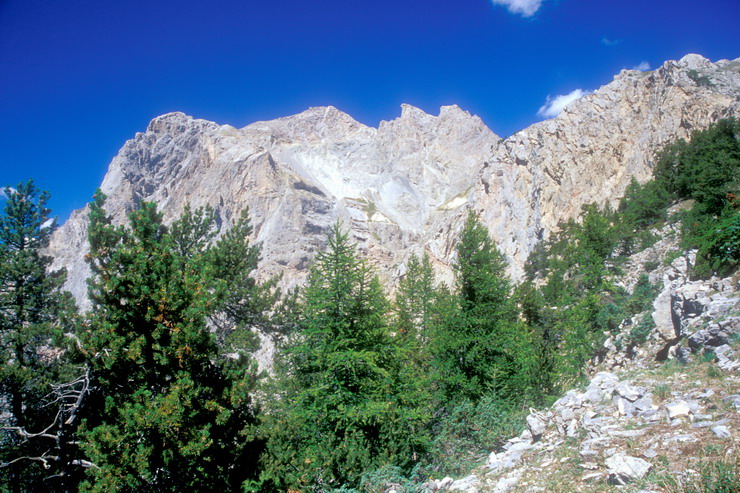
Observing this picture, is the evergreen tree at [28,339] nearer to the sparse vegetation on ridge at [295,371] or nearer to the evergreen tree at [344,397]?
the sparse vegetation on ridge at [295,371]

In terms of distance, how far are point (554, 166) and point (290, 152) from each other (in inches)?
5408

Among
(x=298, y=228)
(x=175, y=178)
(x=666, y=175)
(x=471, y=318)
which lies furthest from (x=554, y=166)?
(x=175, y=178)

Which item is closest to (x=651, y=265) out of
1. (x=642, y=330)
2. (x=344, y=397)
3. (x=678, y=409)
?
(x=642, y=330)

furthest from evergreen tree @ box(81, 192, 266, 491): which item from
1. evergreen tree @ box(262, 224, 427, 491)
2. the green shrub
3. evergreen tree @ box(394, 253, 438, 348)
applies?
evergreen tree @ box(394, 253, 438, 348)

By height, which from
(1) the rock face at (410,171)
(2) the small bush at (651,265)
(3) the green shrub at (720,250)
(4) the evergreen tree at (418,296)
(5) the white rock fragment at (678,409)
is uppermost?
(1) the rock face at (410,171)

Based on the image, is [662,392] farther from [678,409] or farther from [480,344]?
[480,344]

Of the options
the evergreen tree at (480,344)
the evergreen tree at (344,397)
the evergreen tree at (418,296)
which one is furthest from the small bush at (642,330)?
Result: the evergreen tree at (418,296)

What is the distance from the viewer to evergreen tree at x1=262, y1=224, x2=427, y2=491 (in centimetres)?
905

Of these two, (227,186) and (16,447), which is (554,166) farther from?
(227,186)

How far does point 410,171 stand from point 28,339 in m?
151

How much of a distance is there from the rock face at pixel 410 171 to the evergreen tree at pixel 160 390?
38.5 metres

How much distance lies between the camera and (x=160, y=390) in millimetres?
8891

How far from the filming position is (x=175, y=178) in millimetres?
156750

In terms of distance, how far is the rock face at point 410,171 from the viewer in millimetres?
52500
